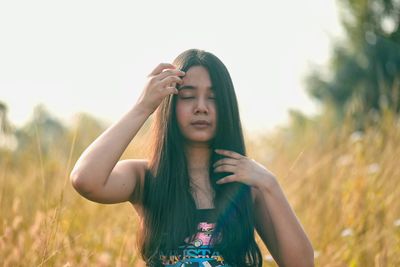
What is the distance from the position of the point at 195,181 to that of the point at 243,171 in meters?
0.20

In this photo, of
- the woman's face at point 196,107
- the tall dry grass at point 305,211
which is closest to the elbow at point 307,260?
the tall dry grass at point 305,211

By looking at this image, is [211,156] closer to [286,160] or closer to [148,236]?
[148,236]

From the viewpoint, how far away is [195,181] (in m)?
2.46

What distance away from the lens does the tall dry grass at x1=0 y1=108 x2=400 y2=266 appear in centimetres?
292

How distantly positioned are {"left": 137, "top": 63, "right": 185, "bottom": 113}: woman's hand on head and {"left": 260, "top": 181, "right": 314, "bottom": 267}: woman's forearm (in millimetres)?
492

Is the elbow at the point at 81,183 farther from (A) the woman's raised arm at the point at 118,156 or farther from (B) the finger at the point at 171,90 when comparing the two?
(B) the finger at the point at 171,90

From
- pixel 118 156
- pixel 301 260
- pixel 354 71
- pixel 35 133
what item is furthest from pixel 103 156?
pixel 354 71

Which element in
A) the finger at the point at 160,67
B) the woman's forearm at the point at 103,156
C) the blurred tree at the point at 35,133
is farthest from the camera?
the blurred tree at the point at 35,133

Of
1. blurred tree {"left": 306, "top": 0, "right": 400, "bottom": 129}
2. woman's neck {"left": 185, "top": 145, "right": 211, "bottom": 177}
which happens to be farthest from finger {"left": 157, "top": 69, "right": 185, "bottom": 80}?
blurred tree {"left": 306, "top": 0, "right": 400, "bottom": 129}

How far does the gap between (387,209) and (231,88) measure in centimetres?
190

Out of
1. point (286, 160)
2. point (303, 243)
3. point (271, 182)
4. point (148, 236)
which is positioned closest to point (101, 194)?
point (148, 236)

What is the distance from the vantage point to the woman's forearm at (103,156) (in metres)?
2.18

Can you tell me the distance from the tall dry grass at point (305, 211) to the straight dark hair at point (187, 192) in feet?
0.96

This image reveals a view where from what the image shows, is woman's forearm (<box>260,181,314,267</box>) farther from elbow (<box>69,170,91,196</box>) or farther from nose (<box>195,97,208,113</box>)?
elbow (<box>69,170,91,196</box>)
